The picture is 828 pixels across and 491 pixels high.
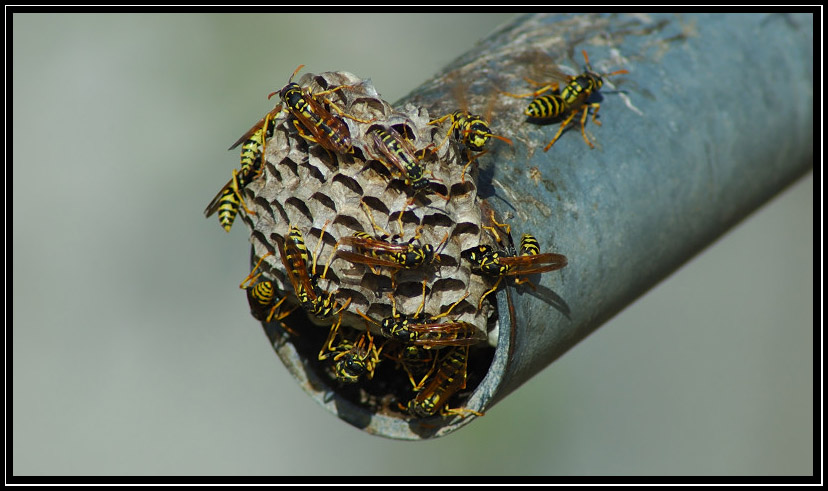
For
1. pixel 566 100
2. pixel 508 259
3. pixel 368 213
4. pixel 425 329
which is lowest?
pixel 425 329

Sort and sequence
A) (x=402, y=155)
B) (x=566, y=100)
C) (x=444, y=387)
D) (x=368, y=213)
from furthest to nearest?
(x=566, y=100) → (x=444, y=387) → (x=368, y=213) → (x=402, y=155)

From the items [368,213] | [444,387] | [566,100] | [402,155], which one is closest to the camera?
[402,155]

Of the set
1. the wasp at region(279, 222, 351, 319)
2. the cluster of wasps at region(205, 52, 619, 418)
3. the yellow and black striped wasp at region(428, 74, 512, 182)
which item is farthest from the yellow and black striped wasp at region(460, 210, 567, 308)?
the wasp at region(279, 222, 351, 319)

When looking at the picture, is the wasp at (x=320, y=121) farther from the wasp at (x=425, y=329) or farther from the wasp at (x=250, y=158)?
the wasp at (x=425, y=329)

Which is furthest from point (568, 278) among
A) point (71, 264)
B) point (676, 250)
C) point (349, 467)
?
point (71, 264)

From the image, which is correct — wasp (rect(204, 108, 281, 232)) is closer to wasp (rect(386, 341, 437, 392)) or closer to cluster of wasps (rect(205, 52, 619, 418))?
cluster of wasps (rect(205, 52, 619, 418))

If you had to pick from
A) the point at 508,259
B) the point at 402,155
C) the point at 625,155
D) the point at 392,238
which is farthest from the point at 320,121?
the point at 625,155

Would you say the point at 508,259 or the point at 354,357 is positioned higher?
the point at 508,259

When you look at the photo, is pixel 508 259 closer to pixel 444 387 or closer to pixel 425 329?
pixel 425 329
